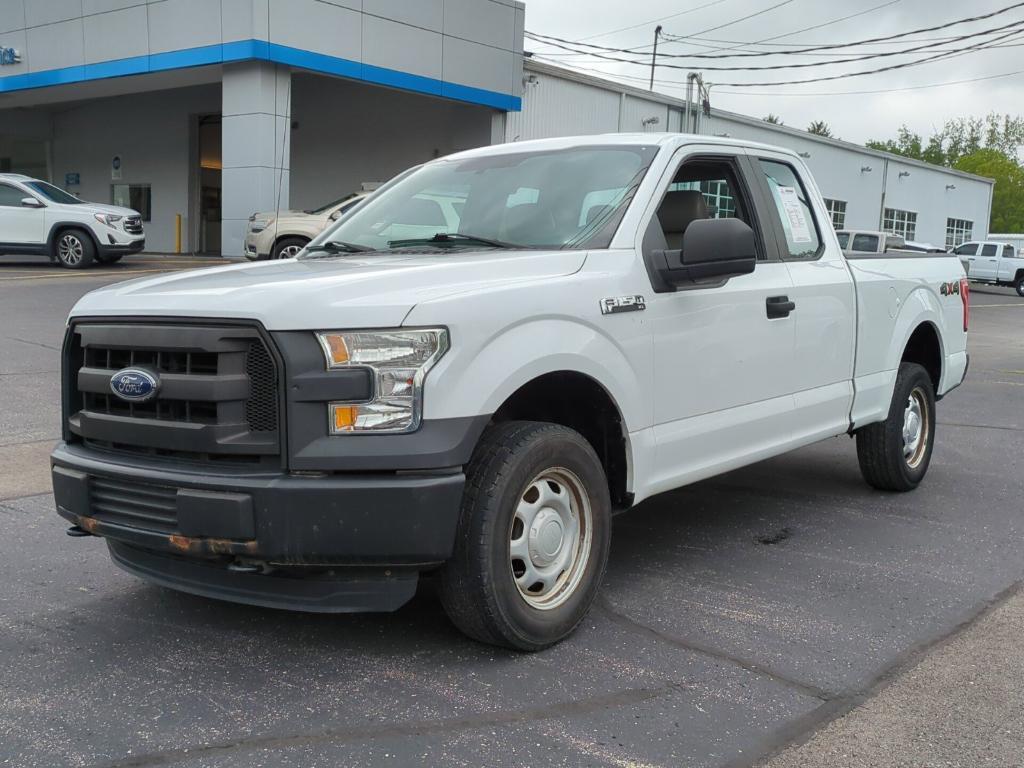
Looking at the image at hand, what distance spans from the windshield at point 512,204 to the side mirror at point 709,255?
0.29 m

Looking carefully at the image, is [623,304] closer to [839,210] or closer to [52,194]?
[52,194]

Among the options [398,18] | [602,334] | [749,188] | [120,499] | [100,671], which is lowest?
[100,671]

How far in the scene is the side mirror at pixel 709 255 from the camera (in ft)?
13.6

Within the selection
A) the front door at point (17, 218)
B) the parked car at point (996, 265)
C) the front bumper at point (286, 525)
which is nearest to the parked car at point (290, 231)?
the front door at point (17, 218)

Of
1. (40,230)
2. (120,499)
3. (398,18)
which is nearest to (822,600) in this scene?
(120,499)

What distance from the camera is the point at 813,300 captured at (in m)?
5.23

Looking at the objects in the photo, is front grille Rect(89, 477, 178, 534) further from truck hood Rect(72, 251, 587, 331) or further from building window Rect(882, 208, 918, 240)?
building window Rect(882, 208, 918, 240)

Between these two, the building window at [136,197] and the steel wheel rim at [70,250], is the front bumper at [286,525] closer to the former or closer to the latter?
the steel wheel rim at [70,250]

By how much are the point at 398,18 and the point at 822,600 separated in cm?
2129

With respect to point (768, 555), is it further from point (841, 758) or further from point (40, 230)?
point (40, 230)

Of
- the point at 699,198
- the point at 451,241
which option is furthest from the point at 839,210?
the point at 451,241

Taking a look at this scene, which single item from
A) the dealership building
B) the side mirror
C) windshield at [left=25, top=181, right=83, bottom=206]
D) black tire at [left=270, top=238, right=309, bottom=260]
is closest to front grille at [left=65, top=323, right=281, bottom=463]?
the side mirror

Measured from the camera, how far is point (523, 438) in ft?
11.8

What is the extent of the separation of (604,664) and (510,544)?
0.56 m
